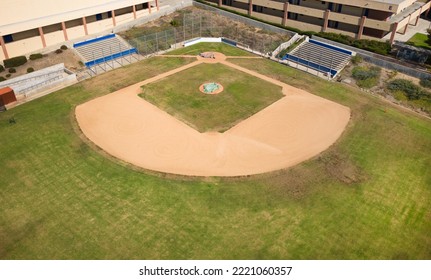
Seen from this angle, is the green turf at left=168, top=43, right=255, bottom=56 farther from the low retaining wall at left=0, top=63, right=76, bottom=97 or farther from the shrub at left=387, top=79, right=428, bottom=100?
the shrub at left=387, top=79, right=428, bottom=100

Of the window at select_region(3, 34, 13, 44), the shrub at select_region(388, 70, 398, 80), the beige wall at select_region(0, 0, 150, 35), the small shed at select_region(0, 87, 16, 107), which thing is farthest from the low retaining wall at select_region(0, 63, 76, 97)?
the shrub at select_region(388, 70, 398, 80)

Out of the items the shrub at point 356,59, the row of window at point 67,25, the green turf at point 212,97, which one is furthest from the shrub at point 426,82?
the row of window at point 67,25

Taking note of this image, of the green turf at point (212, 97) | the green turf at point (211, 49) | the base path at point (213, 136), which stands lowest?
the base path at point (213, 136)

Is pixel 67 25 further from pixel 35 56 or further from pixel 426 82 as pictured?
pixel 426 82

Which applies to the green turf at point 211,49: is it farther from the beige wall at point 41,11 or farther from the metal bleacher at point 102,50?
the beige wall at point 41,11

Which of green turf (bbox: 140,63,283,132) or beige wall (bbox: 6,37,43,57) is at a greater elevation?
beige wall (bbox: 6,37,43,57)

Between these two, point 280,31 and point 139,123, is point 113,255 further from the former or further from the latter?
point 280,31
